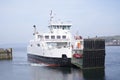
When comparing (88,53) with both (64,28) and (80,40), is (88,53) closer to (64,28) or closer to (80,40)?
(80,40)

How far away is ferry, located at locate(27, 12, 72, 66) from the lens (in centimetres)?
4625

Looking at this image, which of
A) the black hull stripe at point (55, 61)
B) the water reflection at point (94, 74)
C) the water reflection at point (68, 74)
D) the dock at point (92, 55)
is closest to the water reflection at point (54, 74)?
the water reflection at point (68, 74)

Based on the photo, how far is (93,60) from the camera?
44.0 meters

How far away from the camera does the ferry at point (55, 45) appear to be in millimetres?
46250

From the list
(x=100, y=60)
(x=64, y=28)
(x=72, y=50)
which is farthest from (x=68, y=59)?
(x=64, y=28)

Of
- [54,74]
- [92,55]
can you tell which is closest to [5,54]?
[54,74]

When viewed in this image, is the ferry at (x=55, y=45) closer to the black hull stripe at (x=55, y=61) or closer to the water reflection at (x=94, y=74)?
the black hull stripe at (x=55, y=61)

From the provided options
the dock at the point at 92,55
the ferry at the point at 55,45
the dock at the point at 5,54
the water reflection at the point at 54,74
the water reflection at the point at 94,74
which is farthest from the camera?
the dock at the point at 5,54

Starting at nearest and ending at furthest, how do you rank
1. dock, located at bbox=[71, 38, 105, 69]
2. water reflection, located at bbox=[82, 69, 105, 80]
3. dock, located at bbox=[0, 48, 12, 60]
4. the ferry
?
water reflection, located at bbox=[82, 69, 105, 80] → dock, located at bbox=[71, 38, 105, 69] → the ferry → dock, located at bbox=[0, 48, 12, 60]

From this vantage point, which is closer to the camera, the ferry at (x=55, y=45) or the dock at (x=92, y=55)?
the dock at (x=92, y=55)

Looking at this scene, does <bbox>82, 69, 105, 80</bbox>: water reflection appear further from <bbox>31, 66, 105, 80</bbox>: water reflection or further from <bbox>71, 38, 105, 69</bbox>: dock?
<bbox>71, 38, 105, 69</bbox>: dock

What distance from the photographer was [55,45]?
167ft

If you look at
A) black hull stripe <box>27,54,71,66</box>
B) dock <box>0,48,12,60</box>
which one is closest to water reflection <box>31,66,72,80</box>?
black hull stripe <box>27,54,71,66</box>

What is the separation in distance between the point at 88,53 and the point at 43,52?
404 inches
